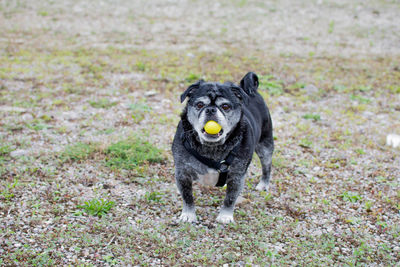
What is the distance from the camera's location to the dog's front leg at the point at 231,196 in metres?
5.07

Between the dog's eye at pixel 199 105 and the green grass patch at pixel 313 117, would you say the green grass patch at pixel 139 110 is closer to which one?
the green grass patch at pixel 313 117

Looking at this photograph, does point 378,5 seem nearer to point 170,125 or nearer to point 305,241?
point 170,125

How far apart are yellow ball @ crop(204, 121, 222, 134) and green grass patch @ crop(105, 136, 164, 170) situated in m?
2.54

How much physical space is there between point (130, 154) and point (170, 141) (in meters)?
1.15

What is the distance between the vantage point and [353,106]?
1007 cm

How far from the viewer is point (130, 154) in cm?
689

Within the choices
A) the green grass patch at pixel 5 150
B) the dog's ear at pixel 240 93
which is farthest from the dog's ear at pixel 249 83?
the green grass patch at pixel 5 150

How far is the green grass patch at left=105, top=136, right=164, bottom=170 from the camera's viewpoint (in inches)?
262

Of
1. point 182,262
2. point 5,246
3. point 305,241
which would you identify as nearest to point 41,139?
point 5,246

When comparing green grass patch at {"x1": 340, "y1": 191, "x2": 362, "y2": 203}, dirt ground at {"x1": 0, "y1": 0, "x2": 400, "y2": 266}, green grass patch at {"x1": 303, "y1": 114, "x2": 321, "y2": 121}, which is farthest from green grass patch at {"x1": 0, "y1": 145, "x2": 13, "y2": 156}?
green grass patch at {"x1": 303, "y1": 114, "x2": 321, "y2": 121}

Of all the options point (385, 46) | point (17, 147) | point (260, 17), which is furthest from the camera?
point (260, 17)

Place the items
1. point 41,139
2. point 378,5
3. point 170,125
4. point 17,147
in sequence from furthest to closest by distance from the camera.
A: point 378,5 → point 170,125 → point 41,139 → point 17,147

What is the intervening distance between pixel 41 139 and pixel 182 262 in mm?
4395

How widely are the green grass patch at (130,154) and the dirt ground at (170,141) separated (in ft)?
0.18
